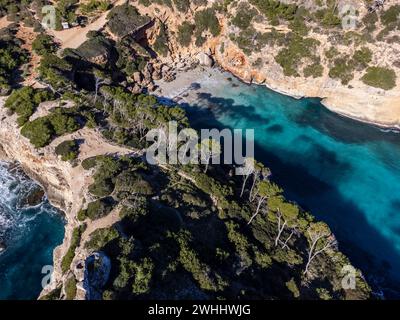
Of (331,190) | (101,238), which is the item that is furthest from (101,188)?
(331,190)

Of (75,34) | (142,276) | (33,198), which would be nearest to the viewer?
(142,276)

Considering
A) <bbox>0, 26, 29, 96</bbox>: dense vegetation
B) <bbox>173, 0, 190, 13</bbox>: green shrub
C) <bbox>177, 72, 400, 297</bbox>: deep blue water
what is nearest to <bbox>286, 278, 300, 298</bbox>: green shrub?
<bbox>177, 72, 400, 297</bbox>: deep blue water

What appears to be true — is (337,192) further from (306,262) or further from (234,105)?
(234,105)

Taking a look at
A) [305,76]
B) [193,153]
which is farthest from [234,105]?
[193,153]

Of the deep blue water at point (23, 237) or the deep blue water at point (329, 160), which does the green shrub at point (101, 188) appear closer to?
the deep blue water at point (23, 237)

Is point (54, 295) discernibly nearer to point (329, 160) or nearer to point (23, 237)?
point (23, 237)

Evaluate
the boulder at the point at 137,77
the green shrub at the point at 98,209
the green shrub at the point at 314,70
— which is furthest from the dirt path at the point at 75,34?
the green shrub at the point at 314,70
